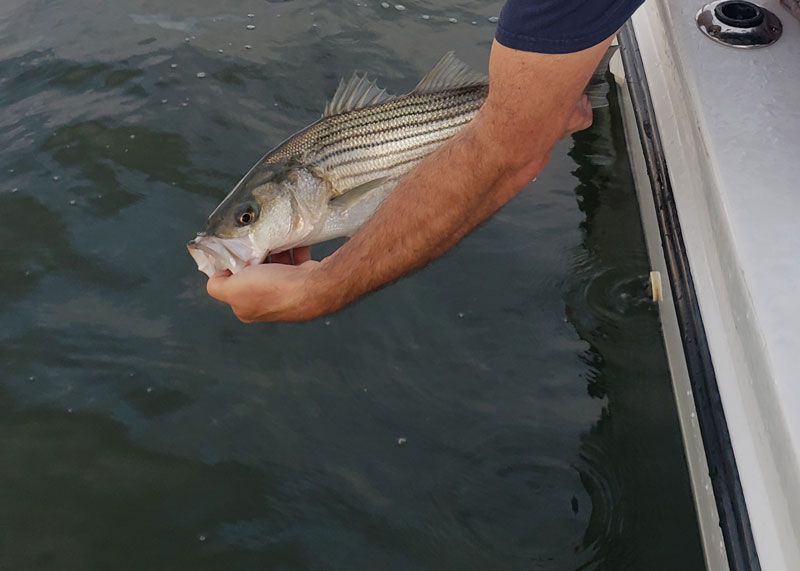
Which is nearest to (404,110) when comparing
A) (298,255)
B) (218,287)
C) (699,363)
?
(298,255)

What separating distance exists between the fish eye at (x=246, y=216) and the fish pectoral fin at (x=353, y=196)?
301 millimetres

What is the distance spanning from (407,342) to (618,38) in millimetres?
1571

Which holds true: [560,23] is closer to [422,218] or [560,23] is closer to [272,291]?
[422,218]

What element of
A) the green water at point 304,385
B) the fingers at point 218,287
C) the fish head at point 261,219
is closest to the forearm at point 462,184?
the fingers at point 218,287

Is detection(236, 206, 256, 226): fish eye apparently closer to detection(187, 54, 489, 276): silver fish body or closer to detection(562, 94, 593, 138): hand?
detection(187, 54, 489, 276): silver fish body

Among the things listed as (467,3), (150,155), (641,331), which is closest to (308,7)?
(467,3)

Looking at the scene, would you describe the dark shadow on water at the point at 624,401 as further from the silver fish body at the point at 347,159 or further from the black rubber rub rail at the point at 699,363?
the silver fish body at the point at 347,159

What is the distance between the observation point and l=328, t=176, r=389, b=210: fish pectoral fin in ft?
8.91

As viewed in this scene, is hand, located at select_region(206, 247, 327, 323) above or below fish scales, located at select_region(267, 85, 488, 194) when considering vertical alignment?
below

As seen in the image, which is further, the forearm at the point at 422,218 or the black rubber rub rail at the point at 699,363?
the forearm at the point at 422,218

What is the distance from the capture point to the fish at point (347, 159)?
2.60 meters

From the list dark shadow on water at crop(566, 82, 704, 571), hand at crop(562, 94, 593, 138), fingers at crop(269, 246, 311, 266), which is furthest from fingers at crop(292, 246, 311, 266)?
dark shadow on water at crop(566, 82, 704, 571)

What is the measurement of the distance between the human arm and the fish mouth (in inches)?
2.9

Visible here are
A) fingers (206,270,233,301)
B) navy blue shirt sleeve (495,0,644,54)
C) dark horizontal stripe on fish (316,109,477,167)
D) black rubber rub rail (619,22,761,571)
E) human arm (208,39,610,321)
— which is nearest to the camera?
navy blue shirt sleeve (495,0,644,54)
